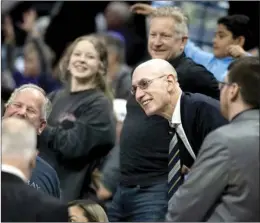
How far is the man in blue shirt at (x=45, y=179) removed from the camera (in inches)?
187

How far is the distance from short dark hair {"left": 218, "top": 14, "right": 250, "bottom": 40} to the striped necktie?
1274 millimetres

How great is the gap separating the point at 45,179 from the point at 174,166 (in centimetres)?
65

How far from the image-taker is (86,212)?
15.8 ft

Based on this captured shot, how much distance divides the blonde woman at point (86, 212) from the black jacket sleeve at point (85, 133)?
74cm

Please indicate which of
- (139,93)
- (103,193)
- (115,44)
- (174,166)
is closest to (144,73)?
(139,93)

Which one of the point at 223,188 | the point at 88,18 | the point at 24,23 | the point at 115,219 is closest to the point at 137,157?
the point at 115,219

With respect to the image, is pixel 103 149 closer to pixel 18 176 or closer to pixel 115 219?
pixel 115 219

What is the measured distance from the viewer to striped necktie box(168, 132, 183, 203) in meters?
4.71

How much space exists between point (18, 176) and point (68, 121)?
1770 mm

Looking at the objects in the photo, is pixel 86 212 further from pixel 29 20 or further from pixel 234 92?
pixel 29 20

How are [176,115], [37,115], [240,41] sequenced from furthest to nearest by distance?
[240,41] < [37,115] < [176,115]

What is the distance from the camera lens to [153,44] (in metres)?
5.26

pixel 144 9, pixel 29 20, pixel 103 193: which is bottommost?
pixel 103 193

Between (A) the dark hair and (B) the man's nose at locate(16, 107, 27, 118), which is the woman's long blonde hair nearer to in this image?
(B) the man's nose at locate(16, 107, 27, 118)
